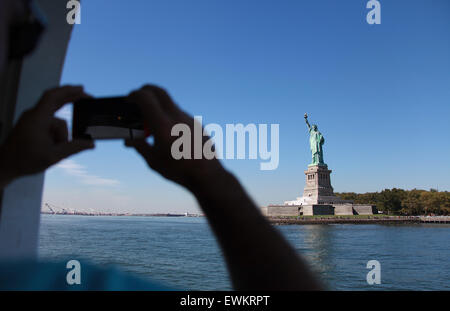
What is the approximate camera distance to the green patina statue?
36844 mm

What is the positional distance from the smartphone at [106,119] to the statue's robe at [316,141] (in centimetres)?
3809

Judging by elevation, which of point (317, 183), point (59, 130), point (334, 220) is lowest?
point (334, 220)

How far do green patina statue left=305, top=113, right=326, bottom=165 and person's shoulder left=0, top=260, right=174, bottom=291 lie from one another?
36579mm

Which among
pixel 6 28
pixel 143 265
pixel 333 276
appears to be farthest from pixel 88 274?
pixel 143 265

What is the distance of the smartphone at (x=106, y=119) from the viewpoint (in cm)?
62

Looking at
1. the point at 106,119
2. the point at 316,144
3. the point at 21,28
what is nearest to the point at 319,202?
the point at 316,144

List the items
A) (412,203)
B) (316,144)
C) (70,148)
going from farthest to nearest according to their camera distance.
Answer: (412,203) → (316,144) → (70,148)

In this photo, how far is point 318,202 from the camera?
3366 cm

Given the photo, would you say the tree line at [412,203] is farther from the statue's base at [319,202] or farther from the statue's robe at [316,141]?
the statue's robe at [316,141]

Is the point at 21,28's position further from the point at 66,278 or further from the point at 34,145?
the point at 66,278

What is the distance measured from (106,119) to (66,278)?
71 centimetres

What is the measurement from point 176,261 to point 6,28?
44.7ft

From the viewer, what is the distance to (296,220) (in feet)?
111
